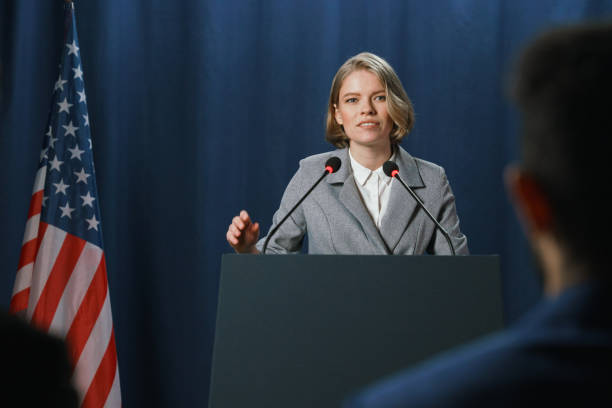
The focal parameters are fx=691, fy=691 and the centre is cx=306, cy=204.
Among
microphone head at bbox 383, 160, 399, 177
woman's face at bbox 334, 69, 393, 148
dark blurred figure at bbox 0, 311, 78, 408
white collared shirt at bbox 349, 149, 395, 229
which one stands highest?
woman's face at bbox 334, 69, 393, 148

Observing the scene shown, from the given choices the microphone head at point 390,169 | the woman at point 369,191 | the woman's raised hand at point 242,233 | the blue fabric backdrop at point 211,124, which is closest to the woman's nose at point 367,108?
the woman at point 369,191

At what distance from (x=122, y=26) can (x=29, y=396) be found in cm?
349

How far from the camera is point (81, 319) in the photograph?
10.0 ft

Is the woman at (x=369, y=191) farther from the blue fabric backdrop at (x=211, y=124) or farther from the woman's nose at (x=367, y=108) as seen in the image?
the blue fabric backdrop at (x=211, y=124)

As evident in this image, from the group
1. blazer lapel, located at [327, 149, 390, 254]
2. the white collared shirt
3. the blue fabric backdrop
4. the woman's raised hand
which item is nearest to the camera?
the woman's raised hand

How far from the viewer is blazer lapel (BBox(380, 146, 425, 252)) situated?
2.43 m

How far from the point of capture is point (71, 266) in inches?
122

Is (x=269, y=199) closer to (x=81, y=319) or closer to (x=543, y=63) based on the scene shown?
(x=81, y=319)

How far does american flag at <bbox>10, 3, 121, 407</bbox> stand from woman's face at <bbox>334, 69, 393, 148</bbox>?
127 centimetres

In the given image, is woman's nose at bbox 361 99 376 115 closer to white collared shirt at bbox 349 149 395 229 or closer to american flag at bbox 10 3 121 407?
white collared shirt at bbox 349 149 395 229

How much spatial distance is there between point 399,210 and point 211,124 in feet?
4.94

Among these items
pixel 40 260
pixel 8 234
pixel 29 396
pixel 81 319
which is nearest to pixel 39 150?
pixel 8 234

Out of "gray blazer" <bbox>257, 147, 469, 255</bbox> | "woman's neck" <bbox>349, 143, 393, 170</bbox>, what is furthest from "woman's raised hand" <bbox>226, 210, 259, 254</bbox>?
"woman's neck" <bbox>349, 143, 393, 170</bbox>

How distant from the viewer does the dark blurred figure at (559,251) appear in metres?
0.49
